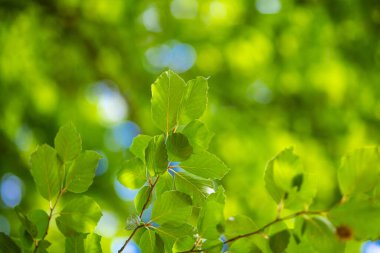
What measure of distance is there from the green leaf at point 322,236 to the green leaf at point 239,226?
5cm

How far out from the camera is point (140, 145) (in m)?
0.42

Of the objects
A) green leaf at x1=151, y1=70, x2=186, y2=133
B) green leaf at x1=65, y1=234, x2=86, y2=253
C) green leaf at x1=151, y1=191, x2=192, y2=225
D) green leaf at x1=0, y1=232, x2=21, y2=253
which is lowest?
green leaf at x1=0, y1=232, x2=21, y2=253

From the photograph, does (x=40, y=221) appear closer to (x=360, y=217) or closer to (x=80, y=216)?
(x=80, y=216)

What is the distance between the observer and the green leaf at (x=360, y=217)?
301mm

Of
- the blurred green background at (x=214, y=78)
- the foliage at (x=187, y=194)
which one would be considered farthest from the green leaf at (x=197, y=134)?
the blurred green background at (x=214, y=78)

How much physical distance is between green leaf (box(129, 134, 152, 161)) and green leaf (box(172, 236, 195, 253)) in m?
0.08

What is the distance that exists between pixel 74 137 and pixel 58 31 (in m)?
3.22

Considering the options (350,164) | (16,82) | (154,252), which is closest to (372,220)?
(350,164)

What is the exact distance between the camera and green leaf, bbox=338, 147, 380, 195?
1.00ft

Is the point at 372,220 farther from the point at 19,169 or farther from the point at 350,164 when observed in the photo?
the point at 19,169

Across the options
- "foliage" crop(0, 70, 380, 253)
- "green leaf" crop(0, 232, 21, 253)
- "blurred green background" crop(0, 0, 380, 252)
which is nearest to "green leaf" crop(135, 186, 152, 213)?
"foliage" crop(0, 70, 380, 253)

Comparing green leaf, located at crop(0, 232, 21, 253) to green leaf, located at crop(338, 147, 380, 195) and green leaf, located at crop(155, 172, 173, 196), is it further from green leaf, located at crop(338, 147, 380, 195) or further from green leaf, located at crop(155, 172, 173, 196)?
green leaf, located at crop(338, 147, 380, 195)

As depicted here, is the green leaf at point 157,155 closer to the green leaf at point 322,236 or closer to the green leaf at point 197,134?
the green leaf at point 197,134

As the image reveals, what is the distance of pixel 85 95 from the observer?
139 inches
